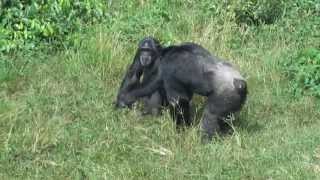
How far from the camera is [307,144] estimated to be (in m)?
6.16

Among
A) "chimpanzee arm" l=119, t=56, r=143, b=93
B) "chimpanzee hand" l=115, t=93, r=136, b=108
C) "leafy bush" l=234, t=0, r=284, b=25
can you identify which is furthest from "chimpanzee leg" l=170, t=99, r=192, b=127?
"leafy bush" l=234, t=0, r=284, b=25

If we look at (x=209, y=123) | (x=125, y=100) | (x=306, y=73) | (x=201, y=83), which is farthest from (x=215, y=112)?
(x=306, y=73)

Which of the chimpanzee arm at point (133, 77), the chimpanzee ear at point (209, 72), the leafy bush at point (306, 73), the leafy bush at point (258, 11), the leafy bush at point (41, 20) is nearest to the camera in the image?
the chimpanzee ear at point (209, 72)

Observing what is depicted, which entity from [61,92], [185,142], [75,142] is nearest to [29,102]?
[61,92]

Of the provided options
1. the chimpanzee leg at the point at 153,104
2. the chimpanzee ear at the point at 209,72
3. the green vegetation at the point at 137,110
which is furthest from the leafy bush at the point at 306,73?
the chimpanzee leg at the point at 153,104

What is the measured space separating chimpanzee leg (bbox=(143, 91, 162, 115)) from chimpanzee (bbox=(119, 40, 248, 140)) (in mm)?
114

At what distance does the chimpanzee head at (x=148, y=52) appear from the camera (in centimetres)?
689

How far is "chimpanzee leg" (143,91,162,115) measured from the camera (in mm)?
6926

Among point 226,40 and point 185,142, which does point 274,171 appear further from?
point 226,40

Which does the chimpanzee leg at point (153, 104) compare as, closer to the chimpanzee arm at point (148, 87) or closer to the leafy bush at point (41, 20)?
the chimpanzee arm at point (148, 87)

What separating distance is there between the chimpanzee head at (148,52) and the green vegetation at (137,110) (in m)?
0.50

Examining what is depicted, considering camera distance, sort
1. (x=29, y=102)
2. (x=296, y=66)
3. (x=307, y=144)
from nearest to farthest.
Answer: (x=307, y=144) → (x=29, y=102) → (x=296, y=66)

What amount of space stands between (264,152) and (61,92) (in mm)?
2382

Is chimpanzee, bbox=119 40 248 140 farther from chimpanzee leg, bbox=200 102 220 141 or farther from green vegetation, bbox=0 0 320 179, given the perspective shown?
green vegetation, bbox=0 0 320 179
